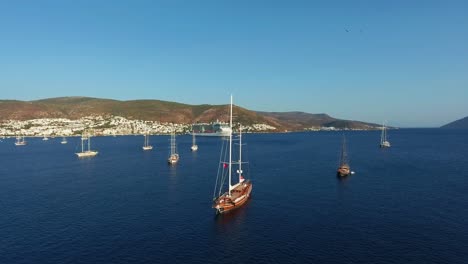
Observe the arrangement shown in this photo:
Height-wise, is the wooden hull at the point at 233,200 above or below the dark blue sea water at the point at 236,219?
above

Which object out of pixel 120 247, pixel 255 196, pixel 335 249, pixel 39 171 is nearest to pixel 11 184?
pixel 39 171

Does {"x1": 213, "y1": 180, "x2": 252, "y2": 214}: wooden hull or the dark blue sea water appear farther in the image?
{"x1": 213, "y1": 180, "x2": 252, "y2": 214}: wooden hull

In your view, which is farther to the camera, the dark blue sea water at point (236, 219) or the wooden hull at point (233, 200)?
the wooden hull at point (233, 200)

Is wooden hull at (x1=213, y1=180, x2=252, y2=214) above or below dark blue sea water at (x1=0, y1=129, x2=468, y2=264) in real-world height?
above

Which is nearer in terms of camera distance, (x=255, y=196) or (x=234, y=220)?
(x=234, y=220)

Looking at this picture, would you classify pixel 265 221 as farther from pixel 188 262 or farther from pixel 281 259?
pixel 188 262
